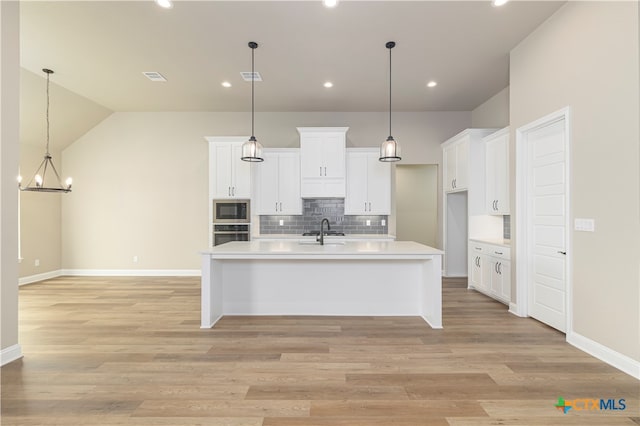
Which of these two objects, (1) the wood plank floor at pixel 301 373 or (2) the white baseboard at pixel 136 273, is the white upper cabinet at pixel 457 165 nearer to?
(1) the wood plank floor at pixel 301 373

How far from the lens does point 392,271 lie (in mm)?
4047

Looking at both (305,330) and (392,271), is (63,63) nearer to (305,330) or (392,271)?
(305,330)

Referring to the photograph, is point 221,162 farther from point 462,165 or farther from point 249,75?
point 462,165

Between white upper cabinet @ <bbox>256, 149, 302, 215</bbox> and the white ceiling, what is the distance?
3.46 ft

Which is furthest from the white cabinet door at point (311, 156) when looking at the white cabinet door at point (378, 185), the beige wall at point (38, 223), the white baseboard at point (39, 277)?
the white baseboard at point (39, 277)

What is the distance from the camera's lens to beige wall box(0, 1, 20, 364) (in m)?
2.76

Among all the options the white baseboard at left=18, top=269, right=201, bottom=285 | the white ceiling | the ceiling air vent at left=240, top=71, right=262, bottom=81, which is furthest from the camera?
the white baseboard at left=18, top=269, right=201, bottom=285

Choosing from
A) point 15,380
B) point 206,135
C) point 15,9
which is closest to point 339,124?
point 206,135

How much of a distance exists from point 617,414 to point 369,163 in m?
4.78

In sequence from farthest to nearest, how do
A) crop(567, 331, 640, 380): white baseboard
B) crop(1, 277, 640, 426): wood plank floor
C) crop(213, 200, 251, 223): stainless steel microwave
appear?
crop(213, 200, 251, 223): stainless steel microwave
crop(567, 331, 640, 380): white baseboard
crop(1, 277, 640, 426): wood plank floor

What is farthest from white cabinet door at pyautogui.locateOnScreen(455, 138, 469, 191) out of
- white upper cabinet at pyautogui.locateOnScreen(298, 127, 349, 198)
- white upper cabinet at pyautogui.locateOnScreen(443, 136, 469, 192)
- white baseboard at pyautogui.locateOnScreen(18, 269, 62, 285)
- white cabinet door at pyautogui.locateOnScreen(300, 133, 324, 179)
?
white baseboard at pyautogui.locateOnScreen(18, 269, 62, 285)

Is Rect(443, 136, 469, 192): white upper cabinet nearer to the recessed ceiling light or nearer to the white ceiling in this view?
the white ceiling

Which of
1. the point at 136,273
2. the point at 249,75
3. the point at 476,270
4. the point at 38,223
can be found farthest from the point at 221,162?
the point at 476,270

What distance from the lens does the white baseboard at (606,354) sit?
8.43 feet
